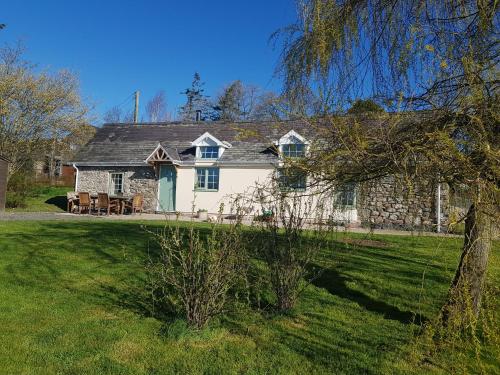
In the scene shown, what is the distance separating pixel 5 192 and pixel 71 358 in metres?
17.7

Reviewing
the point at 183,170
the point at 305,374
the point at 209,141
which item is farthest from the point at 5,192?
the point at 305,374

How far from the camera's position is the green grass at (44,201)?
20.3m

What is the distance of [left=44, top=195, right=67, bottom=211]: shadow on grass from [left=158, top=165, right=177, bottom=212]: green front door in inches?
199

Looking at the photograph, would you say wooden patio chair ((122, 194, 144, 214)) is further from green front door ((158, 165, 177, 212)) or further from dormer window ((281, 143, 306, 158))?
dormer window ((281, 143, 306, 158))

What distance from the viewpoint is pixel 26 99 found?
2280 centimetres

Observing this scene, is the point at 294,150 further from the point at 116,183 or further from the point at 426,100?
the point at 116,183

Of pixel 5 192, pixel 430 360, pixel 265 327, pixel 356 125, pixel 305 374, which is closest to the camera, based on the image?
pixel 356 125

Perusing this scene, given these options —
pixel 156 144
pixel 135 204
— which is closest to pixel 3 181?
pixel 135 204

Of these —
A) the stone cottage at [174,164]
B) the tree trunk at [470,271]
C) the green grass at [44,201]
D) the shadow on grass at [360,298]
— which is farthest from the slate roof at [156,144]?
the tree trunk at [470,271]

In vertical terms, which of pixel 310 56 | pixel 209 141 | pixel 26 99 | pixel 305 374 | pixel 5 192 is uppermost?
pixel 26 99

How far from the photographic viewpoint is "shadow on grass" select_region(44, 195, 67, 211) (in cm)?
2243

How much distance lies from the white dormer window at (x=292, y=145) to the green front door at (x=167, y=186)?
59.2 ft

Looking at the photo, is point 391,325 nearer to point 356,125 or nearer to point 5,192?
point 356,125

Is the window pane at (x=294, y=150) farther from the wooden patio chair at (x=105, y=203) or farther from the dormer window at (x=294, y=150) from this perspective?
the wooden patio chair at (x=105, y=203)
